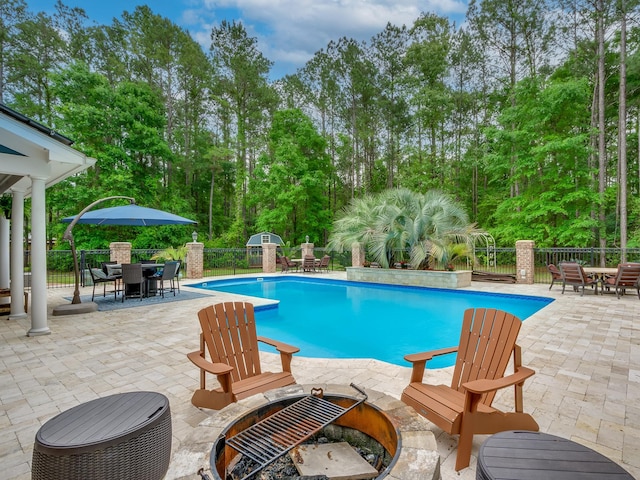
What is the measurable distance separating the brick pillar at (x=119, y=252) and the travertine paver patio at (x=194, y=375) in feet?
15.7

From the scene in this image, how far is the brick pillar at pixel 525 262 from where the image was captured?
35.6 feet

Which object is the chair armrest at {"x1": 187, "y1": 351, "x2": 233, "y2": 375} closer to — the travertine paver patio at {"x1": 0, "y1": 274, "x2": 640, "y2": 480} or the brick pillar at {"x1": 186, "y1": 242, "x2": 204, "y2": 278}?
the travertine paver patio at {"x1": 0, "y1": 274, "x2": 640, "y2": 480}

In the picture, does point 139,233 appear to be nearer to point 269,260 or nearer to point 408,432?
point 269,260

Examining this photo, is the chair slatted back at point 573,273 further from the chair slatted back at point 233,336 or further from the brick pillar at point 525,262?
the chair slatted back at point 233,336

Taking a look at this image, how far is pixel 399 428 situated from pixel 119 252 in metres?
11.6

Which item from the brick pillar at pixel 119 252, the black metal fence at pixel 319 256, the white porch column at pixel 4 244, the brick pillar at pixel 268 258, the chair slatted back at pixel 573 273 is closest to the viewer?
the white porch column at pixel 4 244

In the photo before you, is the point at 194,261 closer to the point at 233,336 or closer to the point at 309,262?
the point at 309,262

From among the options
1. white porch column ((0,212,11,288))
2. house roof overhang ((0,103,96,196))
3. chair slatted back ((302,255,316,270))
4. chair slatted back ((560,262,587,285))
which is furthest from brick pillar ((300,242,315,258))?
house roof overhang ((0,103,96,196))

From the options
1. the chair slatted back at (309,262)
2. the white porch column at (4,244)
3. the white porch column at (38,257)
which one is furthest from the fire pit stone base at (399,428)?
the chair slatted back at (309,262)

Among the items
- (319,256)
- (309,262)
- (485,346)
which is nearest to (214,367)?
(485,346)

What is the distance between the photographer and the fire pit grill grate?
1.61 meters

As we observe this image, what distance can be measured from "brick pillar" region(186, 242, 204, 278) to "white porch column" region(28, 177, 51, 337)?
314 inches

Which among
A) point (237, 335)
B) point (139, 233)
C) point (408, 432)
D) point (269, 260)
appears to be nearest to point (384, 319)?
point (237, 335)

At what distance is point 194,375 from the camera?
358 cm
